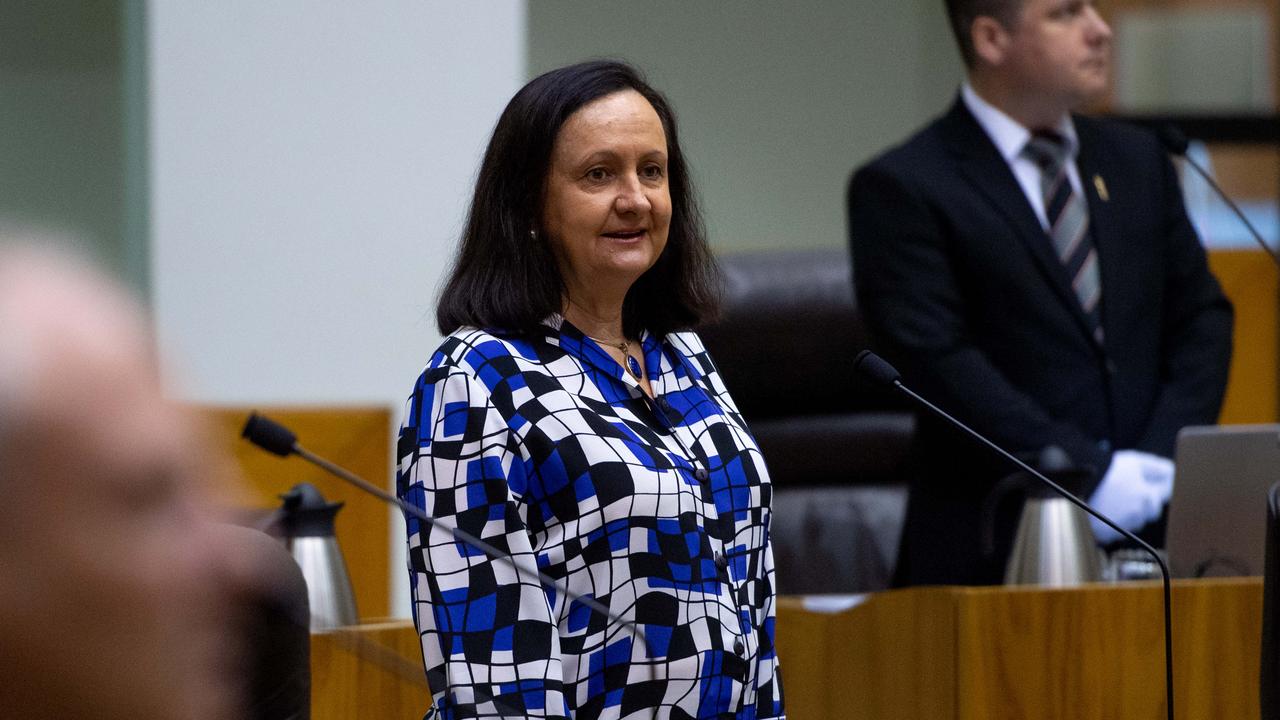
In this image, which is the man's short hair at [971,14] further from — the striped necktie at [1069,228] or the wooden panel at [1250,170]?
the wooden panel at [1250,170]

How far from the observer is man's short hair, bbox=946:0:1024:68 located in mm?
3072

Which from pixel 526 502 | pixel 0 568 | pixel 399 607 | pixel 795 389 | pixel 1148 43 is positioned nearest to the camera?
pixel 0 568

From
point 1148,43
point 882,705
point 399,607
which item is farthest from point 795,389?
point 1148,43

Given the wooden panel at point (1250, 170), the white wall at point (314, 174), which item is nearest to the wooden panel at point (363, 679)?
the white wall at point (314, 174)

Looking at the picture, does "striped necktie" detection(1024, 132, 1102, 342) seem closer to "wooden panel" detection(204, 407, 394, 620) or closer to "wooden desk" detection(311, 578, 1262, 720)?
"wooden desk" detection(311, 578, 1262, 720)

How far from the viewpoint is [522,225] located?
1968 millimetres

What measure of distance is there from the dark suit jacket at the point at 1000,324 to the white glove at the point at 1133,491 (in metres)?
0.05

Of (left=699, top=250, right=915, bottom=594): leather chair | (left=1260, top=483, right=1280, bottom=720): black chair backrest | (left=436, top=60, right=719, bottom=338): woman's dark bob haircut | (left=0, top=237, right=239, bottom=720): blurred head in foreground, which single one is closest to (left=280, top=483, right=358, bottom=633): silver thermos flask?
(left=436, top=60, right=719, bottom=338): woman's dark bob haircut

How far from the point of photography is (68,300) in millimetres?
565

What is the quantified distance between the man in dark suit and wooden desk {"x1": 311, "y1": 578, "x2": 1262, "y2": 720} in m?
0.47

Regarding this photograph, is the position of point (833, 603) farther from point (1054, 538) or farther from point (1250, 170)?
point (1250, 170)

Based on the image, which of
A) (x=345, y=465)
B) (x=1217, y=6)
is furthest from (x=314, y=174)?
(x=1217, y=6)

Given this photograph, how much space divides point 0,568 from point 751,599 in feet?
4.49

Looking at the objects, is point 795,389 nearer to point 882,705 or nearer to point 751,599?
point 882,705
